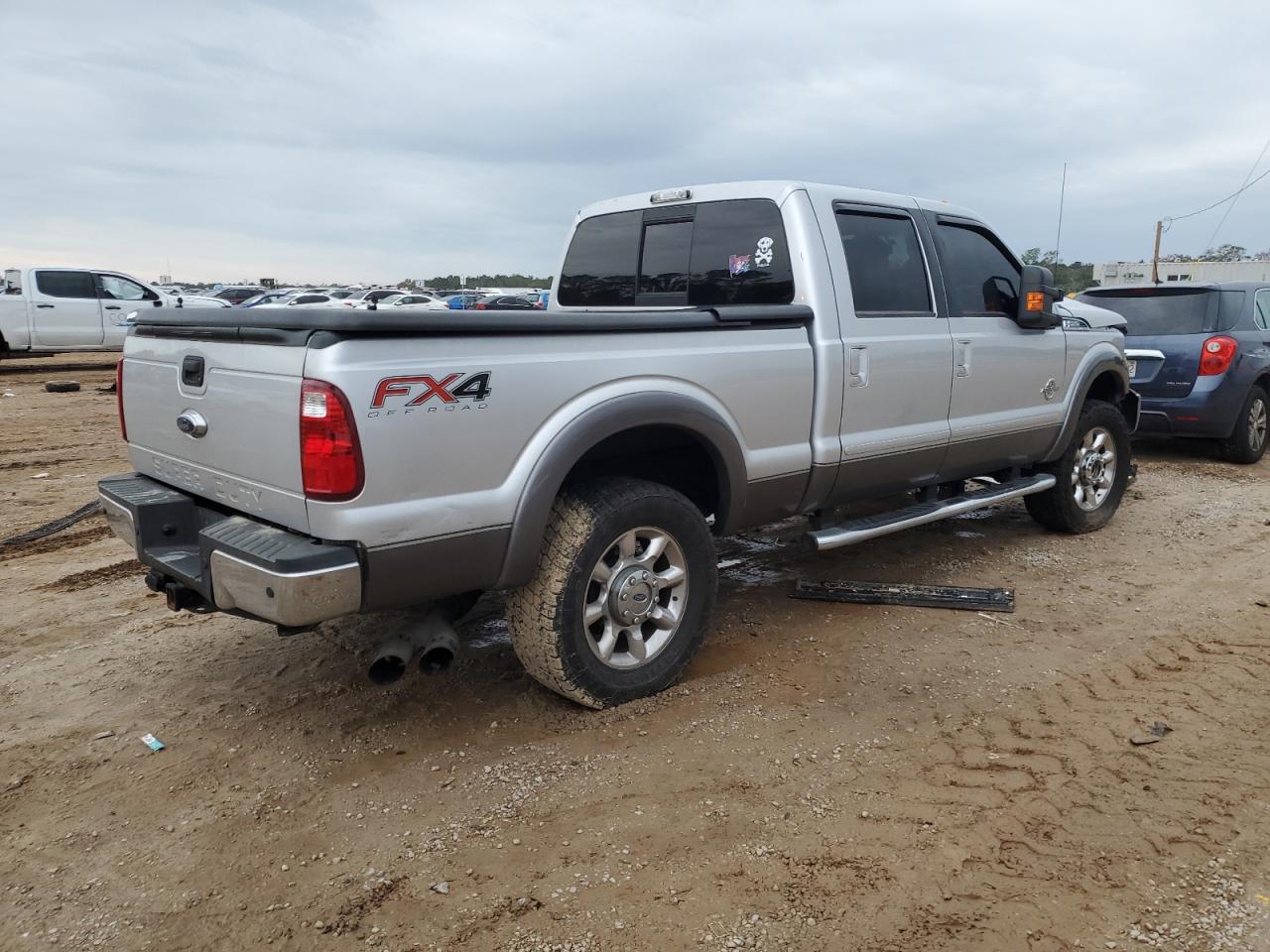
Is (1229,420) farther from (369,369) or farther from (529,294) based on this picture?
(529,294)

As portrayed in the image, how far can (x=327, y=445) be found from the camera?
2.67 m

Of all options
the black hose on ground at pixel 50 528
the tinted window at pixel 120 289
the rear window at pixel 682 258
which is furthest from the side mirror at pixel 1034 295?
the tinted window at pixel 120 289

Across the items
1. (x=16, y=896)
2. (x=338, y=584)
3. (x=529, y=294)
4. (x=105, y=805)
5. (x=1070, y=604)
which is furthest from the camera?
(x=529, y=294)

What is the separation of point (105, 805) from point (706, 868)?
6.34 ft

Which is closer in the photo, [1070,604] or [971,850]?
[971,850]

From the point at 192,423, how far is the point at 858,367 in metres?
2.74

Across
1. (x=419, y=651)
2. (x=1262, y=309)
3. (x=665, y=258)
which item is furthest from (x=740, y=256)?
(x=1262, y=309)

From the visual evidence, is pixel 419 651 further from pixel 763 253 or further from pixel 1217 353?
pixel 1217 353

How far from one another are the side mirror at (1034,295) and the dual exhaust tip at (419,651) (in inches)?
142

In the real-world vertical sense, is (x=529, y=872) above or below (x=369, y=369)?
below

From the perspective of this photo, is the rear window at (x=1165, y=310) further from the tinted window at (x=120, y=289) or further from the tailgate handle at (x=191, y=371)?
the tinted window at (x=120, y=289)

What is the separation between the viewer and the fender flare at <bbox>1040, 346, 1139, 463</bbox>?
5621 millimetres

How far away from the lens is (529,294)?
42.7 meters

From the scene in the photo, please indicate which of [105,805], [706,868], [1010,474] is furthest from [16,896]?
[1010,474]
